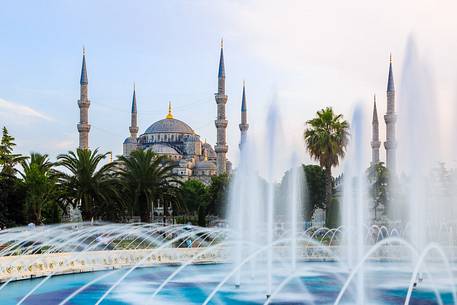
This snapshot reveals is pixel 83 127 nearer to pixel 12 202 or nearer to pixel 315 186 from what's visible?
pixel 315 186

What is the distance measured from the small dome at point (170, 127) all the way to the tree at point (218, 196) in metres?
47.9

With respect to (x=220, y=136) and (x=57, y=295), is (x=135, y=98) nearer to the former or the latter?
(x=220, y=136)

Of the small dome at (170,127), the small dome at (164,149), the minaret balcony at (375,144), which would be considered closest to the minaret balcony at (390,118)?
the minaret balcony at (375,144)

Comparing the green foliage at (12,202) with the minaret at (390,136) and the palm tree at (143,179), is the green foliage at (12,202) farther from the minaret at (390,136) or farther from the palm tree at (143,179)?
the minaret at (390,136)

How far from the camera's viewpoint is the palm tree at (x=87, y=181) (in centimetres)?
2877

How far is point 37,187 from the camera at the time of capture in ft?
97.1

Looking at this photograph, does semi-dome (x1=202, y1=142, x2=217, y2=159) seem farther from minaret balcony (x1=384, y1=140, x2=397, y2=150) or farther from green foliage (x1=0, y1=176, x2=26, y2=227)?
green foliage (x1=0, y1=176, x2=26, y2=227)

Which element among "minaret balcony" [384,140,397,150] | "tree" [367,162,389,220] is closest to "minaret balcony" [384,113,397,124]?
"minaret balcony" [384,140,397,150]

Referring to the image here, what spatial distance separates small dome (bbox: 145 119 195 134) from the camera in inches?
3930

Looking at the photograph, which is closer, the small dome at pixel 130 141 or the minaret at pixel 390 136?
the minaret at pixel 390 136

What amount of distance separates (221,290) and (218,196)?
34952 millimetres

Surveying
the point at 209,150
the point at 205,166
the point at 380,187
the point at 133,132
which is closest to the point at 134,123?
the point at 133,132

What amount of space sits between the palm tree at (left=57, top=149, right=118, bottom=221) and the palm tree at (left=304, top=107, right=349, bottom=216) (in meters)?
9.95

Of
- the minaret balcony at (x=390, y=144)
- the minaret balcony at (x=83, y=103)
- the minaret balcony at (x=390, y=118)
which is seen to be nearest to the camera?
the minaret balcony at (x=83, y=103)
